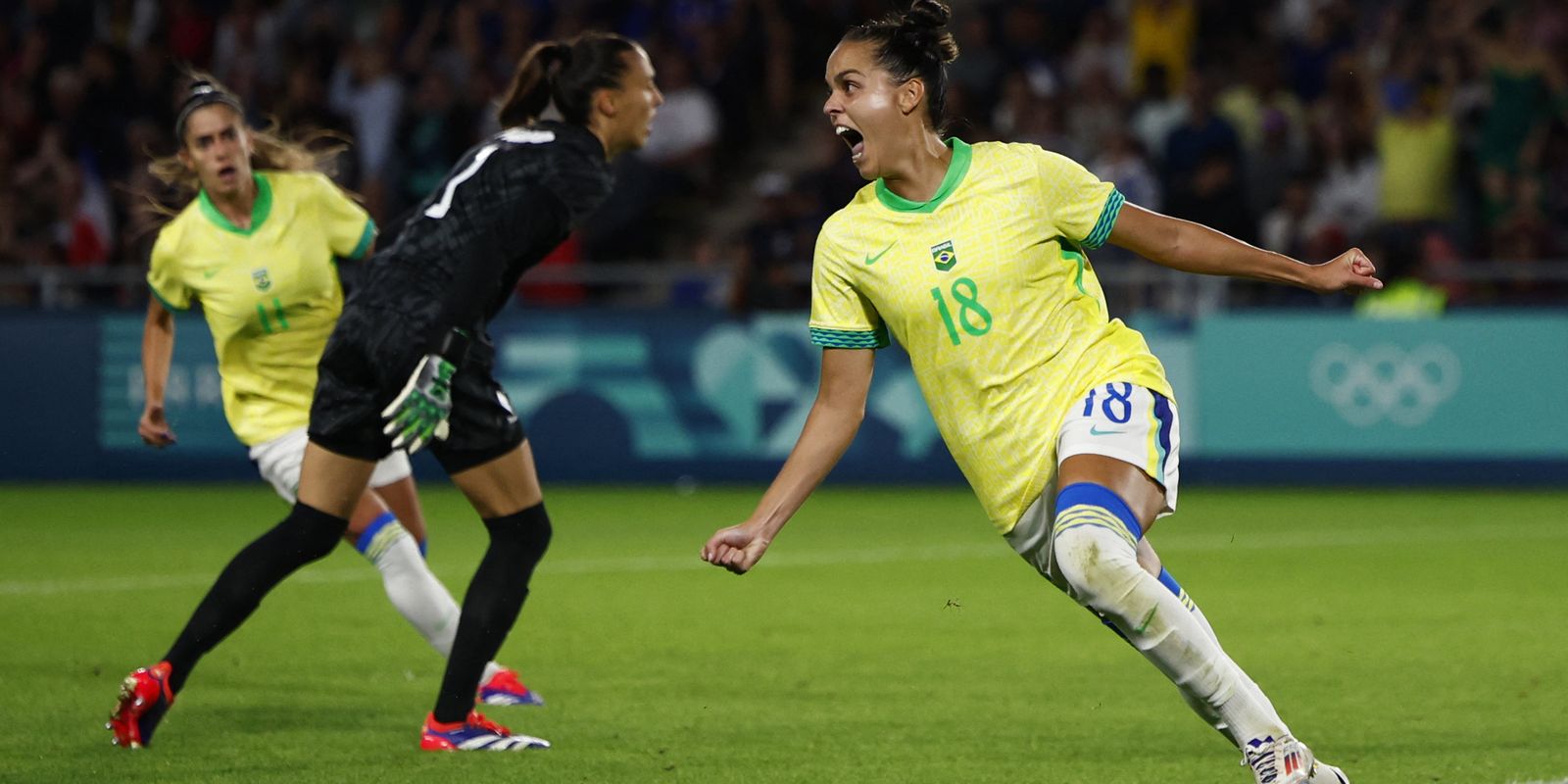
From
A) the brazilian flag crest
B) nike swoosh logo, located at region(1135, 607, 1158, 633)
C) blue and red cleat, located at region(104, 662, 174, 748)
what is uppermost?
the brazilian flag crest

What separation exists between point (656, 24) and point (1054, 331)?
50.8 feet

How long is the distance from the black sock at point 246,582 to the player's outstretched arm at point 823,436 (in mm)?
1743

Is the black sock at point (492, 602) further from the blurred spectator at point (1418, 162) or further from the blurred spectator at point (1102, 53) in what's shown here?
the blurred spectator at point (1102, 53)

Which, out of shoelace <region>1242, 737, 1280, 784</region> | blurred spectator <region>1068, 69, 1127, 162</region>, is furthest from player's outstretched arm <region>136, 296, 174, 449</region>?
blurred spectator <region>1068, 69, 1127, 162</region>

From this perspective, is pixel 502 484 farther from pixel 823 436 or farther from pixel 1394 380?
pixel 1394 380

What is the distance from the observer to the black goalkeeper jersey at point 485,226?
631cm

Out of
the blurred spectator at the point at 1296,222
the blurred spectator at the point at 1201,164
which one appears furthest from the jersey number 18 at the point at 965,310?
the blurred spectator at the point at 1296,222

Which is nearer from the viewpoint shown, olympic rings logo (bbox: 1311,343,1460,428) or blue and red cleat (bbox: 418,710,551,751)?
blue and red cleat (bbox: 418,710,551,751)

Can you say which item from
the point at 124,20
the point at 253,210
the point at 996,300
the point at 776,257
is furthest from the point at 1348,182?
the point at 996,300

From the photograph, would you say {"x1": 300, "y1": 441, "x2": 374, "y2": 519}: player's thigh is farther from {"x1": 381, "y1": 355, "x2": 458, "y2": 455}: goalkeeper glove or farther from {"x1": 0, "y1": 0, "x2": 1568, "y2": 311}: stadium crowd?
{"x1": 0, "y1": 0, "x2": 1568, "y2": 311}: stadium crowd

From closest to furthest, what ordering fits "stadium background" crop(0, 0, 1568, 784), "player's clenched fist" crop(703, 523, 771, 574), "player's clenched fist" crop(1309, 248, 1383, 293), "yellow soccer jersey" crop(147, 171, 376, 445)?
"player's clenched fist" crop(703, 523, 771, 574) < "player's clenched fist" crop(1309, 248, 1383, 293) < "stadium background" crop(0, 0, 1568, 784) < "yellow soccer jersey" crop(147, 171, 376, 445)

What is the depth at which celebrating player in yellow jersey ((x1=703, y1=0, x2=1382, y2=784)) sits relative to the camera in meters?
5.34

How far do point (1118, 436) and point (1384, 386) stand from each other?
10.8 m

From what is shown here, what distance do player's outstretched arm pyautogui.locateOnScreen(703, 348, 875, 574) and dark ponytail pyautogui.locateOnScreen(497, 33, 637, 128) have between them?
1.41 meters
